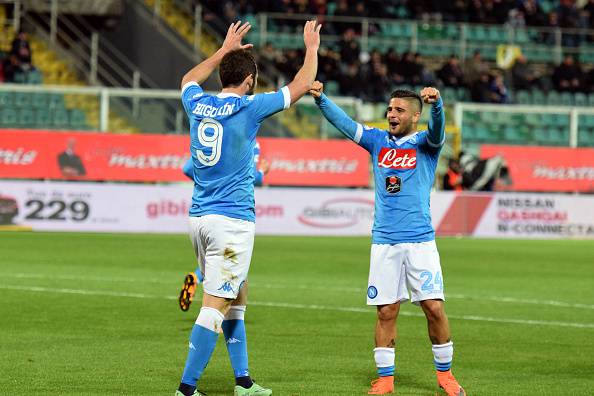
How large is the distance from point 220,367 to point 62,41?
27.3m

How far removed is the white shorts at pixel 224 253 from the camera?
8148 millimetres

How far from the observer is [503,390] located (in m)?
9.30

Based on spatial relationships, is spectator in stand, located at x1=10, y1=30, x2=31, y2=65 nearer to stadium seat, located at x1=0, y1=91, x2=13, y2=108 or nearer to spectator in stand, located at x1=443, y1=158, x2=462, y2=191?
stadium seat, located at x1=0, y1=91, x2=13, y2=108

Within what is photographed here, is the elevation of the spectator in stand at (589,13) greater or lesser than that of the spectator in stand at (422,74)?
greater

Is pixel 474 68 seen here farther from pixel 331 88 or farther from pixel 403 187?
pixel 403 187

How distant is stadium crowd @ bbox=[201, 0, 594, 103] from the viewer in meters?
34.5

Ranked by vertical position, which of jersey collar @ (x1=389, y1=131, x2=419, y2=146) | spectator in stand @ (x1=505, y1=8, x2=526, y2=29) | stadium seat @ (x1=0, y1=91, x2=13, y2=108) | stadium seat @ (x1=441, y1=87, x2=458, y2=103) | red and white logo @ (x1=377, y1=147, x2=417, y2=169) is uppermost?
spectator in stand @ (x1=505, y1=8, x2=526, y2=29)

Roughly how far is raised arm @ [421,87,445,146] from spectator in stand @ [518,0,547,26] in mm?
32821

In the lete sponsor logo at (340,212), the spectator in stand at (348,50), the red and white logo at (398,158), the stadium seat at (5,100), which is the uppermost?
the spectator in stand at (348,50)

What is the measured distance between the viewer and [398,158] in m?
9.25

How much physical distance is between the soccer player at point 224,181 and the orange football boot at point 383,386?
1.35 metres

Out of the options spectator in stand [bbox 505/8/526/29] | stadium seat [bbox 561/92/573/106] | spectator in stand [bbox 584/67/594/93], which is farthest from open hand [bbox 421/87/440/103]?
spectator in stand [bbox 505/8/526/29]

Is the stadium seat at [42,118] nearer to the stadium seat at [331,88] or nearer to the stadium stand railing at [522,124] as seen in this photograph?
the stadium seat at [331,88]

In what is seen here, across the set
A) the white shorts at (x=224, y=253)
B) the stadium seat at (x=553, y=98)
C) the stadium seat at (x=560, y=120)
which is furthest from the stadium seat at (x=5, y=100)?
the white shorts at (x=224, y=253)
